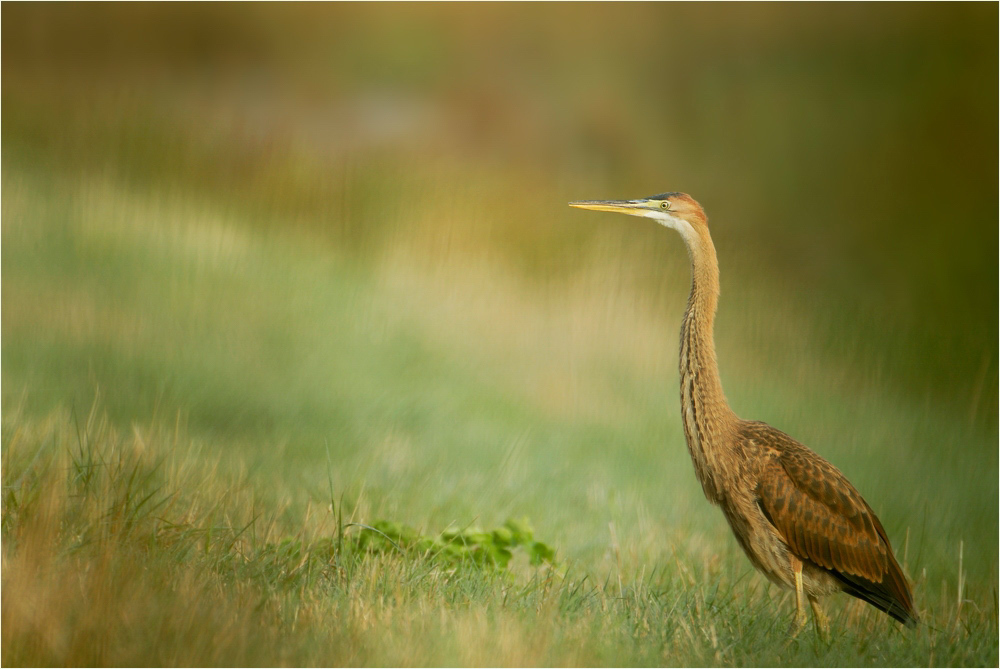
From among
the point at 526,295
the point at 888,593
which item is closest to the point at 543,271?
the point at 526,295

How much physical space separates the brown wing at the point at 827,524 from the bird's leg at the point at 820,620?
102 millimetres

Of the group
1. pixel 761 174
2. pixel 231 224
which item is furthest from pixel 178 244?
pixel 761 174

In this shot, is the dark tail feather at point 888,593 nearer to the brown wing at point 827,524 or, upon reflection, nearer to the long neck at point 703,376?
the brown wing at point 827,524

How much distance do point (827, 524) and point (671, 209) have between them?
1.00 meters

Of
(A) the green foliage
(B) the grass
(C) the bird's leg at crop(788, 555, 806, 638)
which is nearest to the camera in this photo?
(B) the grass

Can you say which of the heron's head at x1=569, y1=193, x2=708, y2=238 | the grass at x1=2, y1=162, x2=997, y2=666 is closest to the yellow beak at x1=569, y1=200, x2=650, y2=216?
the heron's head at x1=569, y1=193, x2=708, y2=238

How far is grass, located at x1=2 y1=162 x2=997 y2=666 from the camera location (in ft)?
7.42

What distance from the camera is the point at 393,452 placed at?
128 inches

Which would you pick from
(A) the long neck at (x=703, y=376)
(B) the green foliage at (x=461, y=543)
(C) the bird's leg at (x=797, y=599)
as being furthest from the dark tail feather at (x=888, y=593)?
(B) the green foliage at (x=461, y=543)

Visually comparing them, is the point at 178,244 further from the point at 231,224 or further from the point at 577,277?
the point at 577,277

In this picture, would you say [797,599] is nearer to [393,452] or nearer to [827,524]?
[827,524]

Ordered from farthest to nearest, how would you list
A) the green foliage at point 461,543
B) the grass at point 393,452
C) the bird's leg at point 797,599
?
the green foliage at point 461,543, the bird's leg at point 797,599, the grass at point 393,452

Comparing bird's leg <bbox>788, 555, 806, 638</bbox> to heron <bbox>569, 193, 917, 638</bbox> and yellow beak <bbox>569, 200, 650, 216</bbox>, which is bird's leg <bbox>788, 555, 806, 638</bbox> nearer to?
heron <bbox>569, 193, 917, 638</bbox>

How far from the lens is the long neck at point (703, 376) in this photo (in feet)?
7.98
